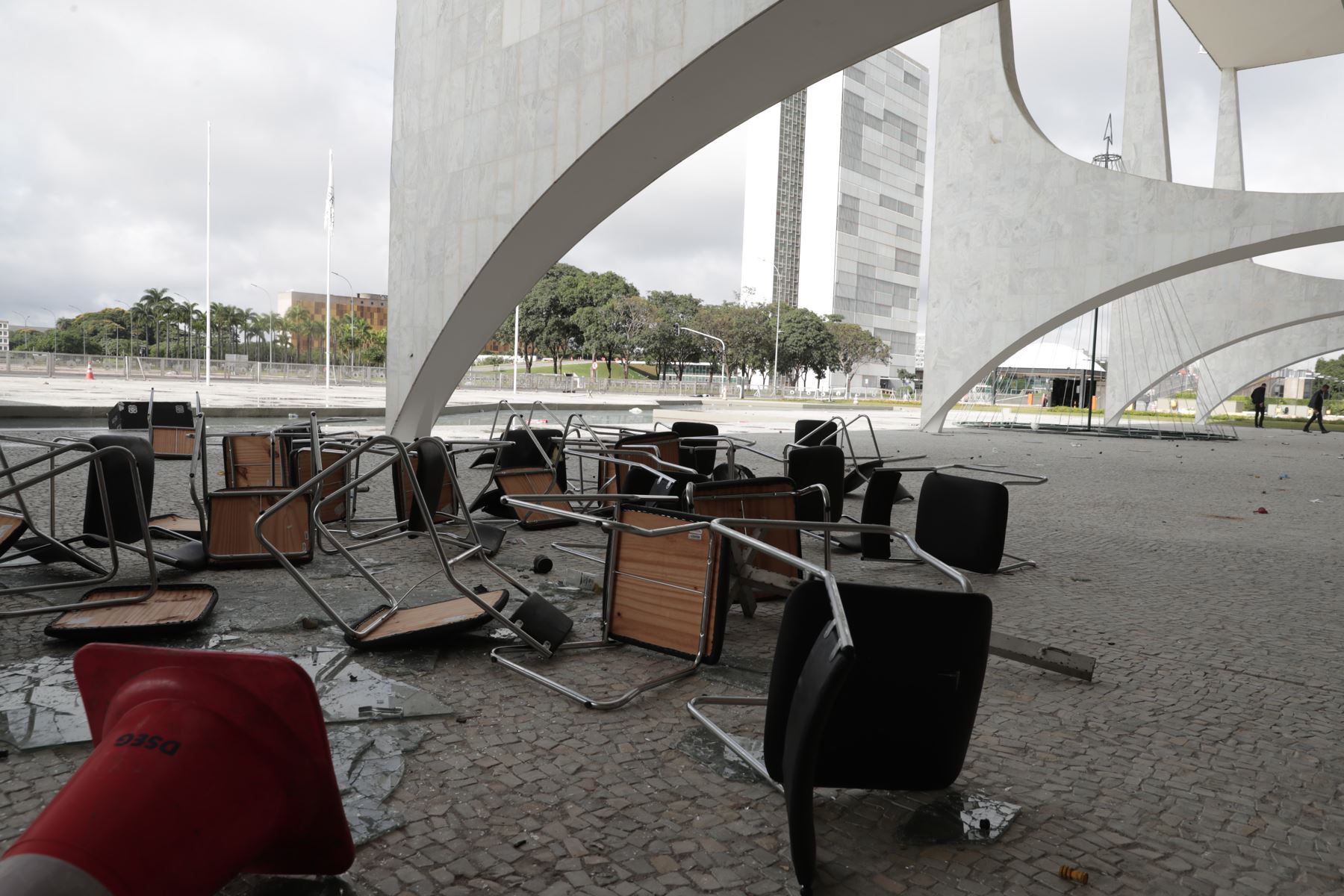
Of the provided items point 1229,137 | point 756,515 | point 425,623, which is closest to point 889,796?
point 756,515

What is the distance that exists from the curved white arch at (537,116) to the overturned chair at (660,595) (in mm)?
6603

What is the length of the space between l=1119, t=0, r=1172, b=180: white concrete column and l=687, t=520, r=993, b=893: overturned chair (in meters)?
37.5

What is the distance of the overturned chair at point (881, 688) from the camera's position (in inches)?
93.0

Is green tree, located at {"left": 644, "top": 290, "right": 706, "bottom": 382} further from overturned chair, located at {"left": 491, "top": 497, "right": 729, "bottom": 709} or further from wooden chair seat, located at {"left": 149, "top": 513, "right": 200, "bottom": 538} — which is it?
overturned chair, located at {"left": 491, "top": 497, "right": 729, "bottom": 709}

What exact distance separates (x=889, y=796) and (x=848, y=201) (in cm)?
10870

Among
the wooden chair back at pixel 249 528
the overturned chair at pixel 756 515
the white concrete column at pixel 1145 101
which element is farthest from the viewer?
the white concrete column at pixel 1145 101

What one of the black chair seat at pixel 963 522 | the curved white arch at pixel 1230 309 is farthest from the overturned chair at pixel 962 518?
the curved white arch at pixel 1230 309

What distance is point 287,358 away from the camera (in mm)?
109875

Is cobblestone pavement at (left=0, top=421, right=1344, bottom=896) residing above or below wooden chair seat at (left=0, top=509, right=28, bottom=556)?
below

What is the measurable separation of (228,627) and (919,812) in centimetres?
333

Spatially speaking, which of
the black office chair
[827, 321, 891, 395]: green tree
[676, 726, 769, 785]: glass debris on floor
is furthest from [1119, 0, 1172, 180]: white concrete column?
[827, 321, 891, 395]: green tree

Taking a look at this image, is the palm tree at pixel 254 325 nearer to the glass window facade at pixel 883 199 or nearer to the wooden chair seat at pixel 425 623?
the glass window facade at pixel 883 199

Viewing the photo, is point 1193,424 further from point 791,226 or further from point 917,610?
point 791,226

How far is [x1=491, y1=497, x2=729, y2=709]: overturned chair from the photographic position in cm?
385
